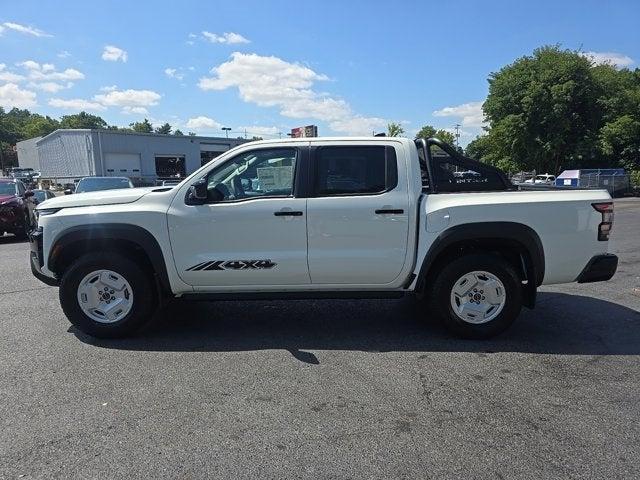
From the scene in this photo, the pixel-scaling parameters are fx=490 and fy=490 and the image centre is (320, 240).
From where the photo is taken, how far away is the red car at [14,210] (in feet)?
39.4

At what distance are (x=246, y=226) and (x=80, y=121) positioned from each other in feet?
480

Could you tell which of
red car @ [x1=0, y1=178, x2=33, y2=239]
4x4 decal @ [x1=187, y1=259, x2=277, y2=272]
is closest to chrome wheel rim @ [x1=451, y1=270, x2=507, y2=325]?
4x4 decal @ [x1=187, y1=259, x2=277, y2=272]

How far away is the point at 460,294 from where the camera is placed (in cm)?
469

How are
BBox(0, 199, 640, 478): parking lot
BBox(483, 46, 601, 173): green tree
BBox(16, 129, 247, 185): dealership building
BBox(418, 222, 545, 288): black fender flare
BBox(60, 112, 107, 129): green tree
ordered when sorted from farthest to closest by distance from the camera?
BBox(60, 112, 107, 129): green tree → BBox(16, 129, 247, 185): dealership building → BBox(483, 46, 601, 173): green tree → BBox(418, 222, 545, 288): black fender flare → BBox(0, 199, 640, 478): parking lot

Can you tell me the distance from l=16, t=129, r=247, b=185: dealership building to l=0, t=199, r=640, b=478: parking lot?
130 feet

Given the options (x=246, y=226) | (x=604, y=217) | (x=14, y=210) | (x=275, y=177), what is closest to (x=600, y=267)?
(x=604, y=217)

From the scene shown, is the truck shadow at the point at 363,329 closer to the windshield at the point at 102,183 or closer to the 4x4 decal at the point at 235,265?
the 4x4 decal at the point at 235,265

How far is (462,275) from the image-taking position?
4621 mm

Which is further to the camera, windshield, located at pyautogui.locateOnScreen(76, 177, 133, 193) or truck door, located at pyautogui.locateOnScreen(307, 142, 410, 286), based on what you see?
windshield, located at pyautogui.locateOnScreen(76, 177, 133, 193)

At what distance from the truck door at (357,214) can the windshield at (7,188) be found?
11.4m

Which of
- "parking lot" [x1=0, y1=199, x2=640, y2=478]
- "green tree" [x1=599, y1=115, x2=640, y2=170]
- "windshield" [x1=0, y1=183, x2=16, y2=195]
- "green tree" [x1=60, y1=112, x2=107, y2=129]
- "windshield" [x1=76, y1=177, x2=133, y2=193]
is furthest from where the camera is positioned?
"green tree" [x1=60, y1=112, x2=107, y2=129]

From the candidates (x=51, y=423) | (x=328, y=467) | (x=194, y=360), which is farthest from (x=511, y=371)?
(x=51, y=423)

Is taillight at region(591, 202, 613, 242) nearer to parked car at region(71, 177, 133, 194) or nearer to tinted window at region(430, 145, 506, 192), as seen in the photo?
tinted window at region(430, 145, 506, 192)

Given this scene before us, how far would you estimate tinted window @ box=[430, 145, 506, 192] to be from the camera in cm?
484
